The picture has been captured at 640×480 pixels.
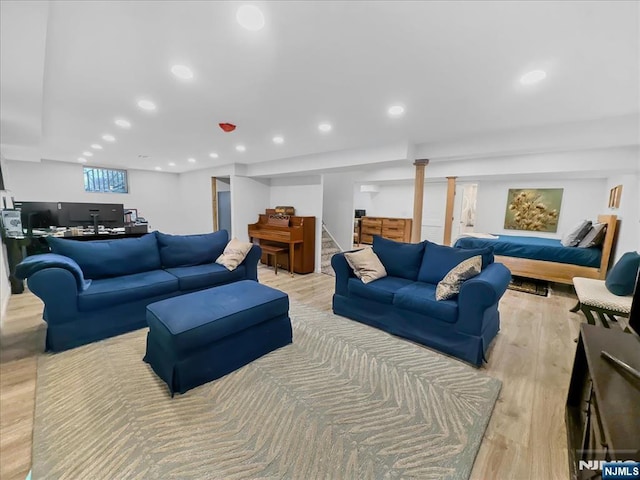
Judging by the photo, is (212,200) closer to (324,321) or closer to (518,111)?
(324,321)

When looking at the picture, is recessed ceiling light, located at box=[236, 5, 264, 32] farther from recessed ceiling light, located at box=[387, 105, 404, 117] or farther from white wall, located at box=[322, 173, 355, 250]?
white wall, located at box=[322, 173, 355, 250]

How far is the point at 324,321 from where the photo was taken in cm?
298

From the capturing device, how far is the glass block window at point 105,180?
6.79 meters

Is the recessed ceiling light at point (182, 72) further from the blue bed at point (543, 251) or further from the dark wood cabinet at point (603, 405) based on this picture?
the blue bed at point (543, 251)

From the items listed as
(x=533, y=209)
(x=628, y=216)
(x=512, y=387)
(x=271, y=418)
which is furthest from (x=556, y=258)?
(x=271, y=418)

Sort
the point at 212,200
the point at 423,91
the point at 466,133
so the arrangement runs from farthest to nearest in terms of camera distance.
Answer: the point at 212,200, the point at 466,133, the point at 423,91

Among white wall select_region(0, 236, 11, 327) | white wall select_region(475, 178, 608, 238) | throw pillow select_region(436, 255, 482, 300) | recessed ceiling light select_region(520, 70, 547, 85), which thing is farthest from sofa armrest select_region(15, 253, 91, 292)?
white wall select_region(475, 178, 608, 238)

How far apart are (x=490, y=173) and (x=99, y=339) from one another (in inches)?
242

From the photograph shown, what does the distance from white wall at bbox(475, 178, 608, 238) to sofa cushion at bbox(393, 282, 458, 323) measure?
4.75m

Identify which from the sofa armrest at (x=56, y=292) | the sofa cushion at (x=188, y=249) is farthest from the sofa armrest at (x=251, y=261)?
the sofa armrest at (x=56, y=292)

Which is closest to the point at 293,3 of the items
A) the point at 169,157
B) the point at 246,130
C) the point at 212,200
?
the point at 246,130

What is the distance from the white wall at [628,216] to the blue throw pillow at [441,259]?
6.61ft

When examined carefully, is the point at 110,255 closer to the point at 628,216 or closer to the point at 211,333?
the point at 211,333

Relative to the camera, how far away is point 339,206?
5.84m
